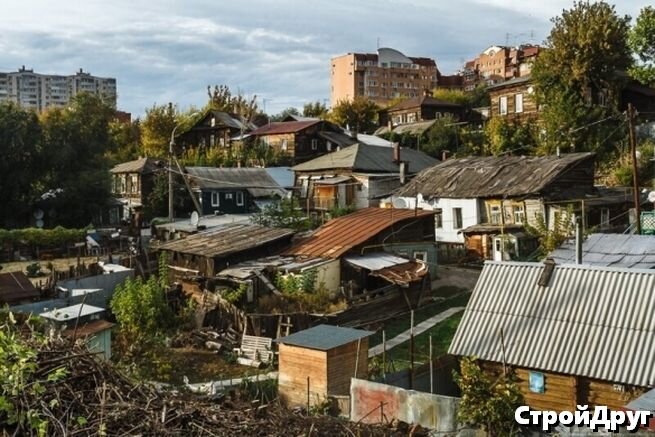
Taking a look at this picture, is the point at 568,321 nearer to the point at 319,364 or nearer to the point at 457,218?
the point at 319,364

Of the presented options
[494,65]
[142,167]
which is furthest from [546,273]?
[494,65]

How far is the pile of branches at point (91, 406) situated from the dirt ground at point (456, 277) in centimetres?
2170

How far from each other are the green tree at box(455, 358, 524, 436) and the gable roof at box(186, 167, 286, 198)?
3345cm

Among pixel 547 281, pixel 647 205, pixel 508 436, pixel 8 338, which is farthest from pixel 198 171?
pixel 8 338

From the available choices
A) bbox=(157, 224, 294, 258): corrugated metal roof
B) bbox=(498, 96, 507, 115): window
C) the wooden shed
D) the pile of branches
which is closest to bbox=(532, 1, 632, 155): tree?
bbox=(498, 96, 507, 115): window

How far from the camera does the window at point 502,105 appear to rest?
4999 cm

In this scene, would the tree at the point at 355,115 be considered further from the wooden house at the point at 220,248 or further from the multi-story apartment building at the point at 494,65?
the wooden house at the point at 220,248

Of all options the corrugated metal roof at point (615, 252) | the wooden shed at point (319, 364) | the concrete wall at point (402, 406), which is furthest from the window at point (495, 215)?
the concrete wall at point (402, 406)

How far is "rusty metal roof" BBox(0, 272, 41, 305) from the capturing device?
23091mm

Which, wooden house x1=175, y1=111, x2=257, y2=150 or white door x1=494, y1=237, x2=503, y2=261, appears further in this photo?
wooden house x1=175, y1=111, x2=257, y2=150

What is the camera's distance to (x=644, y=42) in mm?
30516

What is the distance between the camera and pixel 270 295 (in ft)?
78.7

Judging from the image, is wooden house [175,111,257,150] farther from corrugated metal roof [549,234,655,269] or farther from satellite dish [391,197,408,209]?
corrugated metal roof [549,234,655,269]

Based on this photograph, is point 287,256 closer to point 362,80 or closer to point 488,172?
point 488,172
